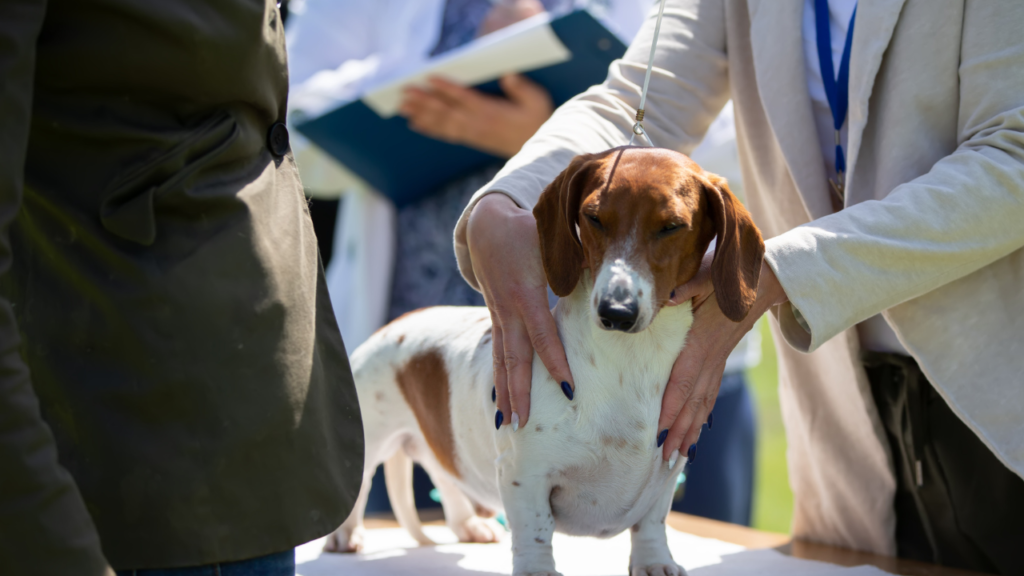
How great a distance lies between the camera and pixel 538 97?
280cm

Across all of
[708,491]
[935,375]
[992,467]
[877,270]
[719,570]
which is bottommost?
[708,491]

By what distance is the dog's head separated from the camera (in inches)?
49.3

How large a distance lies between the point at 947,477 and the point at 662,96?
0.96 m

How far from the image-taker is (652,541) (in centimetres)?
147

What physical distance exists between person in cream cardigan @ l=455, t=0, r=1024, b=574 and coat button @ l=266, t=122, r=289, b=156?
1.28ft

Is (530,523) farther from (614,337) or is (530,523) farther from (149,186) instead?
(149,186)

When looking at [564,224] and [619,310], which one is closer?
[619,310]

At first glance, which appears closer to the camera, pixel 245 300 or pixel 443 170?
pixel 245 300

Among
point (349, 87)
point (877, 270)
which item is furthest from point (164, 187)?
point (349, 87)

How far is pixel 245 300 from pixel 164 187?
0.16 meters

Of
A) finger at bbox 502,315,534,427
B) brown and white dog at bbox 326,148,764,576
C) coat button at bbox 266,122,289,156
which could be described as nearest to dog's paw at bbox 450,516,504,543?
brown and white dog at bbox 326,148,764,576

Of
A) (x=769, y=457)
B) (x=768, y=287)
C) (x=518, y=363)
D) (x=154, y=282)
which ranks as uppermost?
(x=154, y=282)

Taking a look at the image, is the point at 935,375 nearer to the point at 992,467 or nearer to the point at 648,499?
the point at 992,467

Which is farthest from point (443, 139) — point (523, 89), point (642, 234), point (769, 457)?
point (769, 457)
